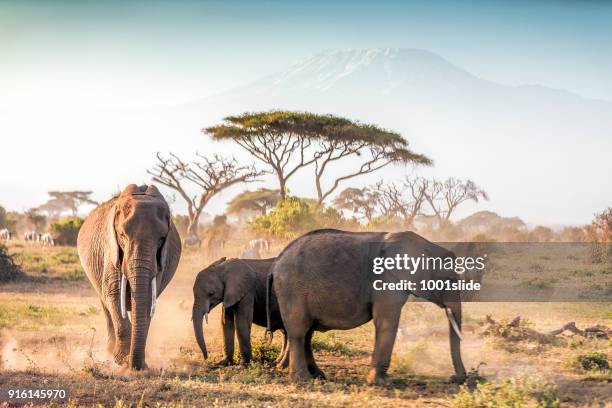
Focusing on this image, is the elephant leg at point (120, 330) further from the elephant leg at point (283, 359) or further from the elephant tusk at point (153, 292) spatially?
the elephant leg at point (283, 359)

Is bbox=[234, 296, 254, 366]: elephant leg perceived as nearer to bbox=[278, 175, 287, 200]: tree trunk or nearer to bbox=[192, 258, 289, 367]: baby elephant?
bbox=[192, 258, 289, 367]: baby elephant

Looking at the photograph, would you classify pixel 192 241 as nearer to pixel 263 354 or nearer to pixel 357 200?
pixel 357 200

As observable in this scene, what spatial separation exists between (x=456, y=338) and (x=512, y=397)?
181cm

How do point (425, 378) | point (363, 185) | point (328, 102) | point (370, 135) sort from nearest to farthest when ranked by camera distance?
point (425, 378)
point (370, 135)
point (363, 185)
point (328, 102)

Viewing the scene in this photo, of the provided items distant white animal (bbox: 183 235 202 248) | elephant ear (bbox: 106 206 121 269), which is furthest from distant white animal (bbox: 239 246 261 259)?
elephant ear (bbox: 106 206 121 269)

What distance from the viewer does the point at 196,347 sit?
12406 mm

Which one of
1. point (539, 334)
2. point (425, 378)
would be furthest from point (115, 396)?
point (539, 334)

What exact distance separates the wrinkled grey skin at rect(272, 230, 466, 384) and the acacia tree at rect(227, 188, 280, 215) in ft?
105

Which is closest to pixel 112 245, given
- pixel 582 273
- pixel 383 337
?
pixel 383 337

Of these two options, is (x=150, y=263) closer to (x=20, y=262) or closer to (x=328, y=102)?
(x=20, y=262)

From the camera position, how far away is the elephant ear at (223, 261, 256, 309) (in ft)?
35.8

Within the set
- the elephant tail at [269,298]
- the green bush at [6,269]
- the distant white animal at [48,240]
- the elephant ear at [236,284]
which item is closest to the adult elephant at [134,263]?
the elephant ear at [236,284]

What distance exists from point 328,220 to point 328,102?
120 metres

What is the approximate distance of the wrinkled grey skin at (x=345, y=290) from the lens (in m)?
9.55
